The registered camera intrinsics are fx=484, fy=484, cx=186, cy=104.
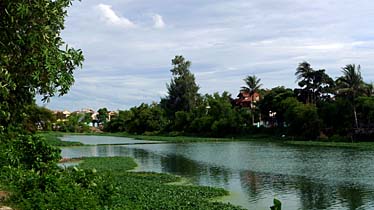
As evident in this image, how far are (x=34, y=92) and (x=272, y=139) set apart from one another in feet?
210

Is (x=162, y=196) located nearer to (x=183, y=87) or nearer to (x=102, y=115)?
(x=183, y=87)

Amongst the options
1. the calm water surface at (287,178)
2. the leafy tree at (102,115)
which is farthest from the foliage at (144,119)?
the calm water surface at (287,178)

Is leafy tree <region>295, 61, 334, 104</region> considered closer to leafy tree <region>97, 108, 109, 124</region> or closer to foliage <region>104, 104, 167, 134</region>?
foliage <region>104, 104, 167, 134</region>

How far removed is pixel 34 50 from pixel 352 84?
55.9m

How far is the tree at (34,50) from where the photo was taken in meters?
8.49

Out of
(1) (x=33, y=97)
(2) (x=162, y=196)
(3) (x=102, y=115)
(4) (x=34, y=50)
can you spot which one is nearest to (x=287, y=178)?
(2) (x=162, y=196)

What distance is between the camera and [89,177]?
13.2m

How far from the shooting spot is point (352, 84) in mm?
59625

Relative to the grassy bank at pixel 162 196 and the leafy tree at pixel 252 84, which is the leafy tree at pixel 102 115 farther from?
the grassy bank at pixel 162 196

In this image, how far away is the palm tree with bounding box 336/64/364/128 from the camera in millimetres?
58812

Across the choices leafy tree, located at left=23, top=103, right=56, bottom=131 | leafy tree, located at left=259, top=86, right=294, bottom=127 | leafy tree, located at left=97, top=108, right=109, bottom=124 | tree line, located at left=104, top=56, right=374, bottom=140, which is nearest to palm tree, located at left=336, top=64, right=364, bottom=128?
tree line, located at left=104, top=56, right=374, bottom=140

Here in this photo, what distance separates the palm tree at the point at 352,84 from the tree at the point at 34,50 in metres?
54.1

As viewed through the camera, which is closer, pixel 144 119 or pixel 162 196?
pixel 162 196

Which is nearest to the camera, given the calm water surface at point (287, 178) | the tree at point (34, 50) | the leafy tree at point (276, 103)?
the tree at point (34, 50)
